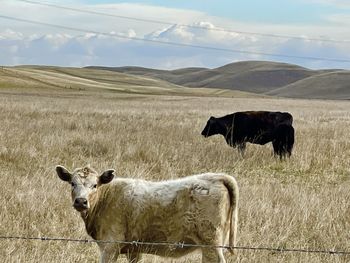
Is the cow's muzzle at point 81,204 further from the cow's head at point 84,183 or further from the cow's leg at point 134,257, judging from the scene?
the cow's leg at point 134,257

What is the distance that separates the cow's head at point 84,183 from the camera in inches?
226

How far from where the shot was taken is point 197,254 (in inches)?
262

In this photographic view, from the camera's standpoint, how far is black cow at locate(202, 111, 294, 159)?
15.9m

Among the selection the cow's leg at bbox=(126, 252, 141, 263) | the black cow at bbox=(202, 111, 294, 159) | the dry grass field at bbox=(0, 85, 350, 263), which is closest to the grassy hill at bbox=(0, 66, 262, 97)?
the black cow at bbox=(202, 111, 294, 159)

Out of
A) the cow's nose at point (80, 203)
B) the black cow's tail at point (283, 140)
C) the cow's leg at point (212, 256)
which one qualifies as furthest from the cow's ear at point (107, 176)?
the black cow's tail at point (283, 140)

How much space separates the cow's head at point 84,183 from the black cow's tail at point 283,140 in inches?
380

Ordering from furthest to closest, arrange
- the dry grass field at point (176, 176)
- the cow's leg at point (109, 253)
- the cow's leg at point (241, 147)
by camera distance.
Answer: the cow's leg at point (241, 147) → the dry grass field at point (176, 176) → the cow's leg at point (109, 253)

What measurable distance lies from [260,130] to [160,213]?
1130 centimetres

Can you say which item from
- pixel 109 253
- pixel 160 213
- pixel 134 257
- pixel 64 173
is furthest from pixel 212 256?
pixel 64 173

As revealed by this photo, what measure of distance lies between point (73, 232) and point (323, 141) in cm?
1182

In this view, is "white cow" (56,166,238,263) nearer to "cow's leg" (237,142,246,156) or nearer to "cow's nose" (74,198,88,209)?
"cow's nose" (74,198,88,209)

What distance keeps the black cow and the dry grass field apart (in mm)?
→ 331

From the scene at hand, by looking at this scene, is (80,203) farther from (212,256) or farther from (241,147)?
(241,147)

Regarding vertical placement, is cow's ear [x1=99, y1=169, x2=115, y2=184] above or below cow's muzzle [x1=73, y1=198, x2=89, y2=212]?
above
